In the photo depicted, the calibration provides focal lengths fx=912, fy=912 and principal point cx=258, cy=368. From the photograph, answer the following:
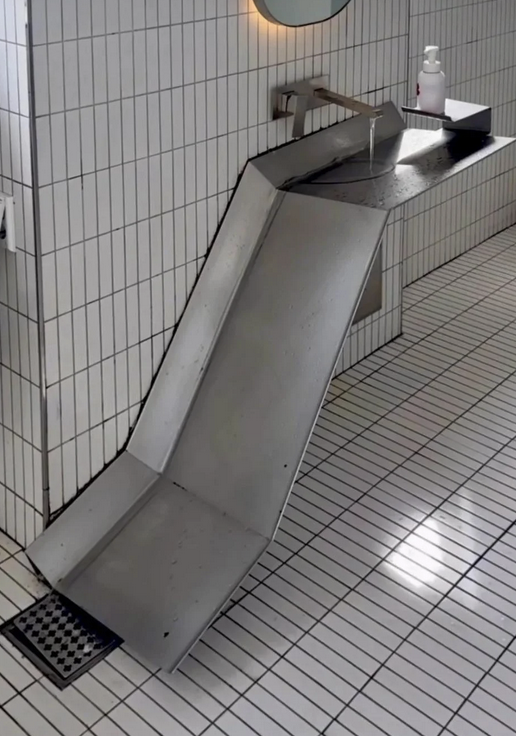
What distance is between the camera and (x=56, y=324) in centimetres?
168

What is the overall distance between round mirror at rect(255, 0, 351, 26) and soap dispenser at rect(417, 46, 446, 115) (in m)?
0.28

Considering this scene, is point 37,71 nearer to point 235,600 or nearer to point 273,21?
point 273,21

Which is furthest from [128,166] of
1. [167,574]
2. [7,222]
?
[167,574]

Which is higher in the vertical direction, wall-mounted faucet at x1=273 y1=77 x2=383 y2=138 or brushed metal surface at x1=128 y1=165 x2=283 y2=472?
wall-mounted faucet at x1=273 y1=77 x2=383 y2=138

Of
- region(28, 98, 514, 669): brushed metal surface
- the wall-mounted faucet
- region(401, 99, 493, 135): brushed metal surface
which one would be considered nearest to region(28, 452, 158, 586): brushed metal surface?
region(28, 98, 514, 669): brushed metal surface

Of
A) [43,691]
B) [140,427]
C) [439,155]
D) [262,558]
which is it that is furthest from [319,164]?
[43,691]

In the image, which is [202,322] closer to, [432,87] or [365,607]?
[365,607]

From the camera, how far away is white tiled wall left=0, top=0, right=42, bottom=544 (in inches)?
59.5

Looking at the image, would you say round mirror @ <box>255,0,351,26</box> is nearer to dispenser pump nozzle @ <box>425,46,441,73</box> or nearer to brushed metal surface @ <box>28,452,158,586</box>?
dispenser pump nozzle @ <box>425,46,441,73</box>

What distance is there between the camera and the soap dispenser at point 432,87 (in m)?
2.21

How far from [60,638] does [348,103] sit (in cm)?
127

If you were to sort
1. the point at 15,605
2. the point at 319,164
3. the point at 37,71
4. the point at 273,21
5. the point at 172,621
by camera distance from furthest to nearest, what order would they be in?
the point at 319,164 → the point at 273,21 → the point at 15,605 → the point at 172,621 → the point at 37,71

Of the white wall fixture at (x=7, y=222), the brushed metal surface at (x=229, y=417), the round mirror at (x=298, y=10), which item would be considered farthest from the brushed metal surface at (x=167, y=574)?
the round mirror at (x=298, y=10)

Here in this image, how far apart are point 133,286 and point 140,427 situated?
1.00 feet
